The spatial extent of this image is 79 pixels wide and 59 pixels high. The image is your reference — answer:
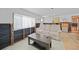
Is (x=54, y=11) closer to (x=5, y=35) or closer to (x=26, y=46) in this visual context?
(x=26, y=46)

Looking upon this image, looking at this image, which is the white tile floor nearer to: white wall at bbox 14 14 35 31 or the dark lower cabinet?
the dark lower cabinet

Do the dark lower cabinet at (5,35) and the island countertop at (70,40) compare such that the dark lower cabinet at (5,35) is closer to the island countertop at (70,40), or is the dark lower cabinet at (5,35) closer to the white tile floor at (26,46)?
the white tile floor at (26,46)

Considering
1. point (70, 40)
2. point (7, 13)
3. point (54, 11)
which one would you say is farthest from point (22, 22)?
point (70, 40)

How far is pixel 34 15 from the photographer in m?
2.23

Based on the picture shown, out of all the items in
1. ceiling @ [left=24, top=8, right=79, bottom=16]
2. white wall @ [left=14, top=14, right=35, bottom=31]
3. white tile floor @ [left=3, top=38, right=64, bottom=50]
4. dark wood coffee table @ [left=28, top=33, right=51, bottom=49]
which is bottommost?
white tile floor @ [left=3, top=38, right=64, bottom=50]

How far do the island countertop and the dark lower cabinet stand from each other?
1201mm

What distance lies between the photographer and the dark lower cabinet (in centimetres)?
203

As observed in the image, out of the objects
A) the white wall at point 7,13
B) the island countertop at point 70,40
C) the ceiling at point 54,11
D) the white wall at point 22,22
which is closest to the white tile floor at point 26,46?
the island countertop at point 70,40

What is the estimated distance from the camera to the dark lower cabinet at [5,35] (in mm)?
2026

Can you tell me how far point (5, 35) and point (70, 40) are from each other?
1443mm

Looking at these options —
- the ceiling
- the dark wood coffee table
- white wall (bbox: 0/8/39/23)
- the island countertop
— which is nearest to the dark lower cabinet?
white wall (bbox: 0/8/39/23)
